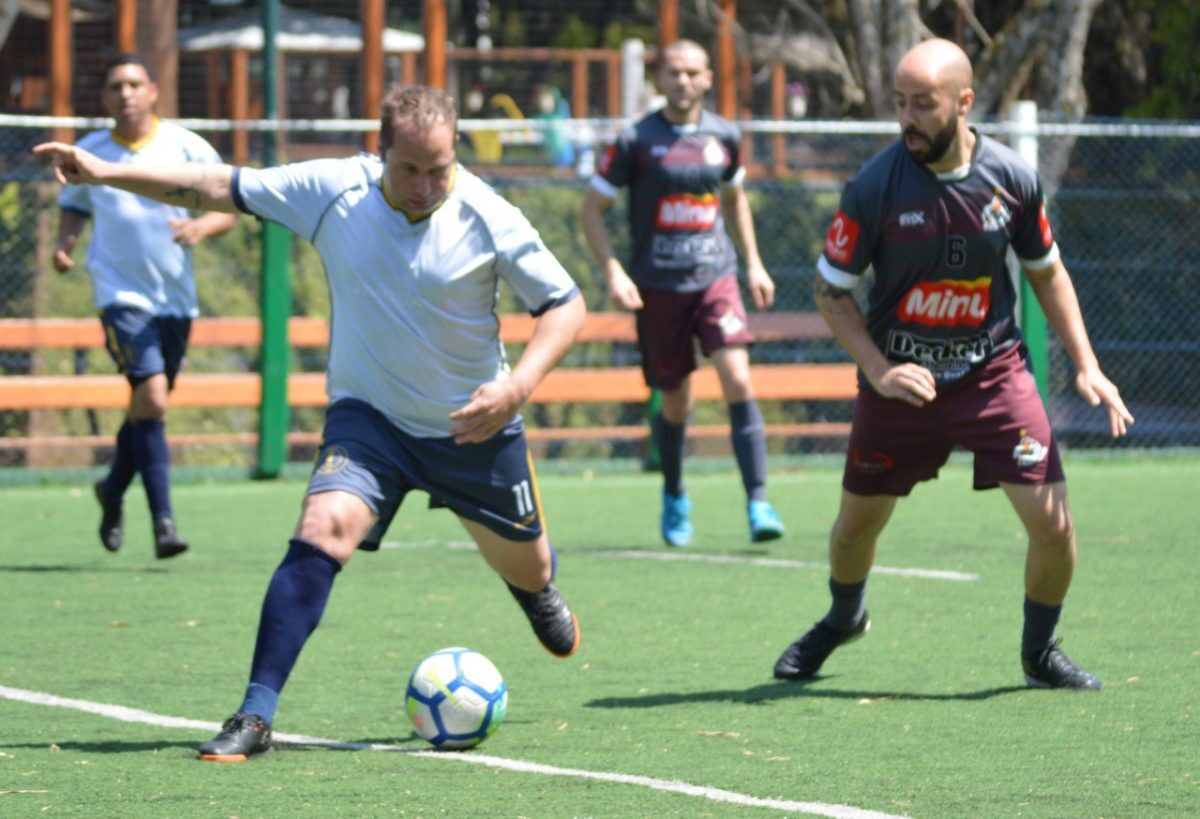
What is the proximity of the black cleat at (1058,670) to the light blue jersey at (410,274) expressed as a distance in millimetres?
1843

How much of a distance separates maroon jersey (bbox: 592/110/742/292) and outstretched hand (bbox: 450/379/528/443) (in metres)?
4.69

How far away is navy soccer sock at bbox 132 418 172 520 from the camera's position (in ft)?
31.6

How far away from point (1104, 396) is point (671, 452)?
171 inches

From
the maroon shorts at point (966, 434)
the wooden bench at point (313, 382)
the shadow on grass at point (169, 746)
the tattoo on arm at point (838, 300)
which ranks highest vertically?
the tattoo on arm at point (838, 300)

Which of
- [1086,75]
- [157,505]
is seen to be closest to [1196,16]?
[1086,75]

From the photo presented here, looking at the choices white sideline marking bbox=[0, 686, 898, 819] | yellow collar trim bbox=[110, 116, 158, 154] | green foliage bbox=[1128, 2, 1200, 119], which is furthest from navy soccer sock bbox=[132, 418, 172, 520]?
green foliage bbox=[1128, 2, 1200, 119]

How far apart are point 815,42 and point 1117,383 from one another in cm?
1107

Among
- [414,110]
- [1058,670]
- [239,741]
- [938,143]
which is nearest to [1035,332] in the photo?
[1058,670]

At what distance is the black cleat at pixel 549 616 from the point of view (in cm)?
634

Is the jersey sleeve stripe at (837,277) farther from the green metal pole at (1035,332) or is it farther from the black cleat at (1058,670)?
the green metal pole at (1035,332)

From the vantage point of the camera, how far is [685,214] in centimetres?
1034

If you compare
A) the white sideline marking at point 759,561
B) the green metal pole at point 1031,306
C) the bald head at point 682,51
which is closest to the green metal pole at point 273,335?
the white sideline marking at point 759,561

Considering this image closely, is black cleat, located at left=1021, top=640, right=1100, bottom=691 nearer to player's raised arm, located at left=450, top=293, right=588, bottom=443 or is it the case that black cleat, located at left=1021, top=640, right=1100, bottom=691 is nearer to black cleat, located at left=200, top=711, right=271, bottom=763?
Result: player's raised arm, located at left=450, top=293, right=588, bottom=443

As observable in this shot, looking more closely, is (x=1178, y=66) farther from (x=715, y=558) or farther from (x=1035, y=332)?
(x=715, y=558)
